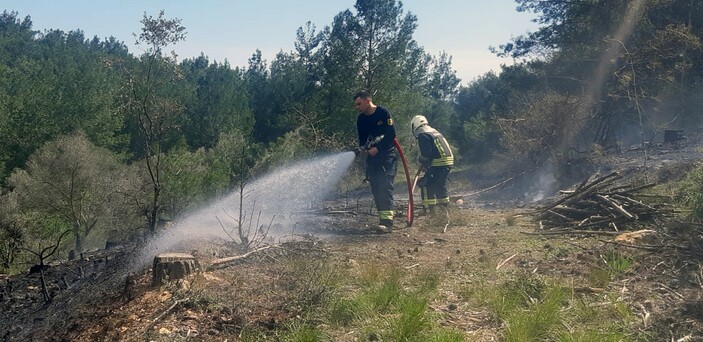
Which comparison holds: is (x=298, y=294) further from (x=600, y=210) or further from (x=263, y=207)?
(x=263, y=207)

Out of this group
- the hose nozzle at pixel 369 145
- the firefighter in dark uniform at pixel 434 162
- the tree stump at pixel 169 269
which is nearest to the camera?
the tree stump at pixel 169 269

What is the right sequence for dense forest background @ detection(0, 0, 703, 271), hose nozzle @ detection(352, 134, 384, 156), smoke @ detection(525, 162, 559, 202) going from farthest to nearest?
1. smoke @ detection(525, 162, 559, 202)
2. dense forest background @ detection(0, 0, 703, 271)
3. hose nozzle @ detection(352, 134, 384, 156)

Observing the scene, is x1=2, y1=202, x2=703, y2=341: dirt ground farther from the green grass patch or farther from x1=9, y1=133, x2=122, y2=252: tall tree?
x1=9, y1=133, x2=122, y2=252: tall tree

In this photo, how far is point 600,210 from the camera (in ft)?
23.5

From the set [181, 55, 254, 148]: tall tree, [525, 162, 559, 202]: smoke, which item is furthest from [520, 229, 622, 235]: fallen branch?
[181, 55, 254, 148]: tall tree

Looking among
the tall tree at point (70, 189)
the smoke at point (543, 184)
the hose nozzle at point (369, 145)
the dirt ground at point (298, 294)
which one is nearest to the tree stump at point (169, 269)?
the dirt ground at point (298, 294)

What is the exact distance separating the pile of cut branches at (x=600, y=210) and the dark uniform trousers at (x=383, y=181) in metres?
2.23

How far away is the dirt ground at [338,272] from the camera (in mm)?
3527

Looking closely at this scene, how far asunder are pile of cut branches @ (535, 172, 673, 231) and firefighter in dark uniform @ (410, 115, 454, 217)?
1564 mm

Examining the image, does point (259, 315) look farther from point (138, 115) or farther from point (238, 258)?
point (138, 115)

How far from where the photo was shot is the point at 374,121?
7480 millimetres

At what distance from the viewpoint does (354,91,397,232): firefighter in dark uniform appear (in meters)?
7.41

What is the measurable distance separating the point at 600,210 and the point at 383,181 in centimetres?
307

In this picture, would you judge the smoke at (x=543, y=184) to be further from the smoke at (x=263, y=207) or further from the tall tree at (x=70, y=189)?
the tall tree at (x=70, y=189)
